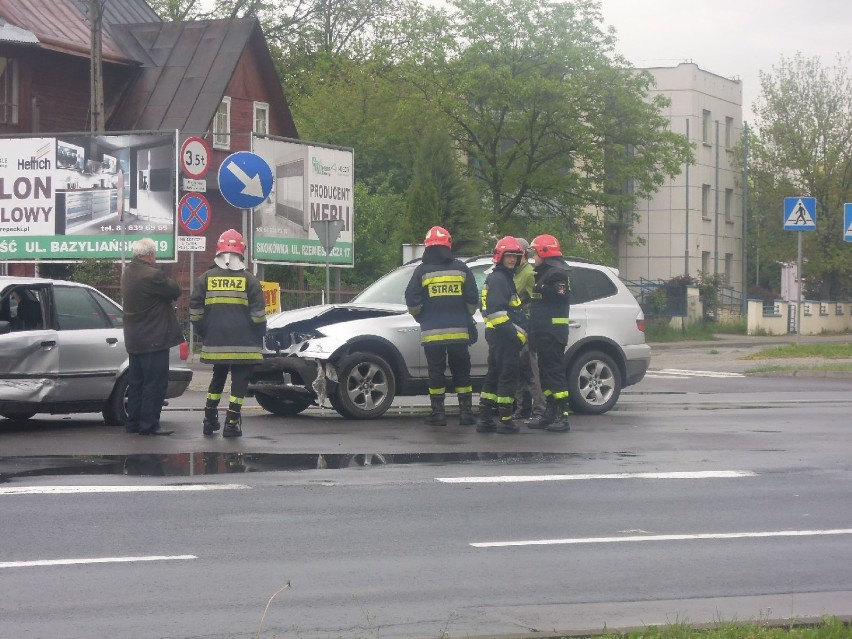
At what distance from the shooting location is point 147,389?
42.8 feet

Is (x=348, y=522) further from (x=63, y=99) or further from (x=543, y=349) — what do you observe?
(x=63, y=99)

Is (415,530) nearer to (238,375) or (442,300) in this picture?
(238,375)

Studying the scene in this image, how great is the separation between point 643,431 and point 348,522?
603cm

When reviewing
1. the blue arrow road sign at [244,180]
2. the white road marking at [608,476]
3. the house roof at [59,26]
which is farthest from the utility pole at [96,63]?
the white road marking at [608,476]

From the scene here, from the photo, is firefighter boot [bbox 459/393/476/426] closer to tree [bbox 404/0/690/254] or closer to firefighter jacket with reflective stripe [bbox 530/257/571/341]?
firefighter jacket with reflective stripe [bbox 530/257/571/341]

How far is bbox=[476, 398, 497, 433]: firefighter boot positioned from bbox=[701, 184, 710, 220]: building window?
54541 mm

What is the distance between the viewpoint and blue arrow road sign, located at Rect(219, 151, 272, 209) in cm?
2148

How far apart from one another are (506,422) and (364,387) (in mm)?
1787

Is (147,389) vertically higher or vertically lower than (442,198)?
lower

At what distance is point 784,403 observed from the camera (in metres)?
18.0

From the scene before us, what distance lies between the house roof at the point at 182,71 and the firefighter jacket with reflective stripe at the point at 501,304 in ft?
89.3

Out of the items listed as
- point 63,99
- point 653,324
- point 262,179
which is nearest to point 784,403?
point 262,179

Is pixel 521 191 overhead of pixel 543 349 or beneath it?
overhead

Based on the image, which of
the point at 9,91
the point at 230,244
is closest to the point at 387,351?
the point at 230,244
